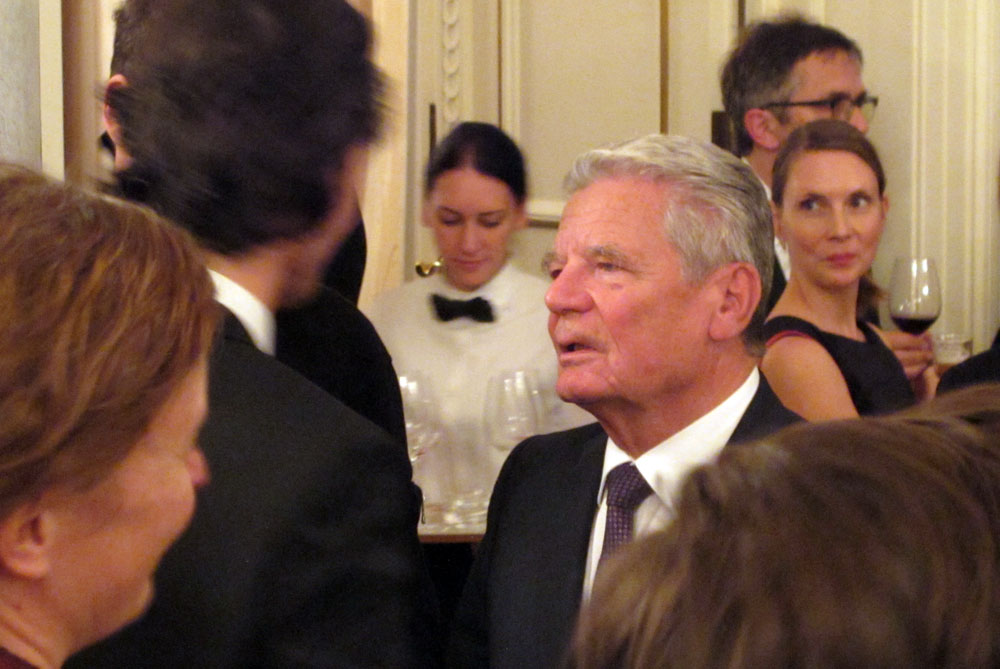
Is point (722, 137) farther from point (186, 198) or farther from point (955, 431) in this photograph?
point (955, 431)

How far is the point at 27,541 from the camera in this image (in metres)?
0.94

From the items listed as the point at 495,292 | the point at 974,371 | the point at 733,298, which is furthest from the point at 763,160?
the point at 733,298

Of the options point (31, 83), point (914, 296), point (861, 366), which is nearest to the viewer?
point (31, 83)

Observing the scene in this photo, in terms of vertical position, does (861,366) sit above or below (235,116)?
below

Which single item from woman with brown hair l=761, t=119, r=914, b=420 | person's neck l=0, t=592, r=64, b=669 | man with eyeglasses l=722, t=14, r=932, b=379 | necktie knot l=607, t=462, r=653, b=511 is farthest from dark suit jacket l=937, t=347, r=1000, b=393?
person's neck l=0, t=592, r=64, b=669

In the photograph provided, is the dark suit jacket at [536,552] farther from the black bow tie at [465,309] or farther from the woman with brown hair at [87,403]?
the black bow tie at [465,309]

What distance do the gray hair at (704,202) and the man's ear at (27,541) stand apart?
1210mm

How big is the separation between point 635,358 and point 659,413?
9 cm

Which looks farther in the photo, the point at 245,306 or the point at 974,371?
the point at 974,371

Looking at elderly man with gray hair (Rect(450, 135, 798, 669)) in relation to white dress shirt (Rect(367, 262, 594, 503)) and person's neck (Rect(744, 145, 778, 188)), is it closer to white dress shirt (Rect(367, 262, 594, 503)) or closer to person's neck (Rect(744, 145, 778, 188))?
white dress shirt (Rect(367, 262, 594, 503))

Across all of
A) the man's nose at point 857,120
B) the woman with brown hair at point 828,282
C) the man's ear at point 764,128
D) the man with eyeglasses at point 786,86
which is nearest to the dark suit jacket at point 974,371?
the woman with brown hair at point 828,282

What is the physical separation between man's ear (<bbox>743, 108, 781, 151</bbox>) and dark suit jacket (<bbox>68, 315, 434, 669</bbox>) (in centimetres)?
242

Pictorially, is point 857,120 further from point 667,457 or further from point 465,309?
point 667,457

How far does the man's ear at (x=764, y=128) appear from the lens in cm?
355
